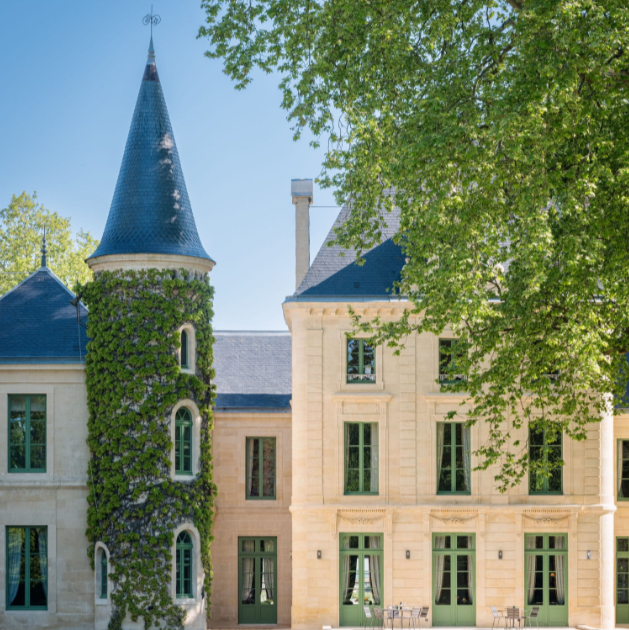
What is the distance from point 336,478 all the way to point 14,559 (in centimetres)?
814

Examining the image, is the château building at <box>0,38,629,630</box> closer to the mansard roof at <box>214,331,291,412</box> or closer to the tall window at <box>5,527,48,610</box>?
the tall window at <box>5,527,48,610</box>

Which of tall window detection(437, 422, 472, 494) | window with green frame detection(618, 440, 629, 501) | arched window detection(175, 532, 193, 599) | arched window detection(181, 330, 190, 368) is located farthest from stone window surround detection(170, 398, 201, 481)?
window with green frame detection(618, 440, 629, 501)

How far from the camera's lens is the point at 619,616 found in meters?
28.0

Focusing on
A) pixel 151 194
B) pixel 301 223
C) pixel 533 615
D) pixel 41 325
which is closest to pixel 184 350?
pixel 41 325

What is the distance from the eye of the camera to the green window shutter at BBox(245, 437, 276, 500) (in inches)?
1156

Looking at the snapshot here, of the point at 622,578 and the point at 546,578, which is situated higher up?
the point at 546,578

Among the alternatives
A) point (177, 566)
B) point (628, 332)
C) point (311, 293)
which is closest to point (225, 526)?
point (177, 566)

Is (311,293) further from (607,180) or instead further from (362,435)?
(607,180)

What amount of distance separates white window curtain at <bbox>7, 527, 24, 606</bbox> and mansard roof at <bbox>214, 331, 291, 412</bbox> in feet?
20.7

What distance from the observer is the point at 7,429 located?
1035 inches

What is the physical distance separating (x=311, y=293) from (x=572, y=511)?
8502mm

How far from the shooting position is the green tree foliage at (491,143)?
1620cm

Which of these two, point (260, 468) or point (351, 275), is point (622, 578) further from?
point (351, 275)

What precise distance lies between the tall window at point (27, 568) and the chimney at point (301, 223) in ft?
32.2
